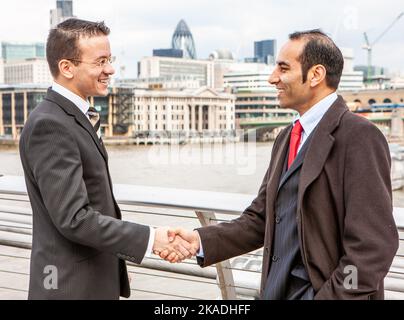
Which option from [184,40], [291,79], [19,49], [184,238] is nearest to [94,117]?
[184,238]

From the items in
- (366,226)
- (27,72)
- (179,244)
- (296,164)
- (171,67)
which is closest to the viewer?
(366,226)

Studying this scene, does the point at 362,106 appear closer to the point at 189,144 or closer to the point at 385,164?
the point at 189,144

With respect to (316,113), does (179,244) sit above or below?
below

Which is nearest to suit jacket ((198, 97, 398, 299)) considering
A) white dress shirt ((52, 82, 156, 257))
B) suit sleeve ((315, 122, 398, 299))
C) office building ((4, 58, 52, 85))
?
suit sleeve ((315, 122, 398, 299))

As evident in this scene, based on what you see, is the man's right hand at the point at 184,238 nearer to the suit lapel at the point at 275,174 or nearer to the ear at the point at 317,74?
the suit lapel at the point at 275,174

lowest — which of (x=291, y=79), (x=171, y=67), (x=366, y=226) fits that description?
(x=366, y=226)

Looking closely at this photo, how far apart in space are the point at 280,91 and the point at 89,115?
0.42 metres

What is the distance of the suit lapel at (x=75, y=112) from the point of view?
142cm

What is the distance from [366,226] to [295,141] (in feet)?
0.81

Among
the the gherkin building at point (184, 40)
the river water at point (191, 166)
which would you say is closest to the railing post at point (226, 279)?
the river water at point (191, 166)

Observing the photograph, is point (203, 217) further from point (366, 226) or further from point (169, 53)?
point (169, 53)

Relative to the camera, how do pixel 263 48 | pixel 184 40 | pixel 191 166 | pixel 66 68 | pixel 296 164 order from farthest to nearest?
pixel 184 40, pixel 263 48, pixel 191 166, pixel 66 68, pixel 296 164

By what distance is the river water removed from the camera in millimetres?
23283

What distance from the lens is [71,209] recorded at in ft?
4.35
